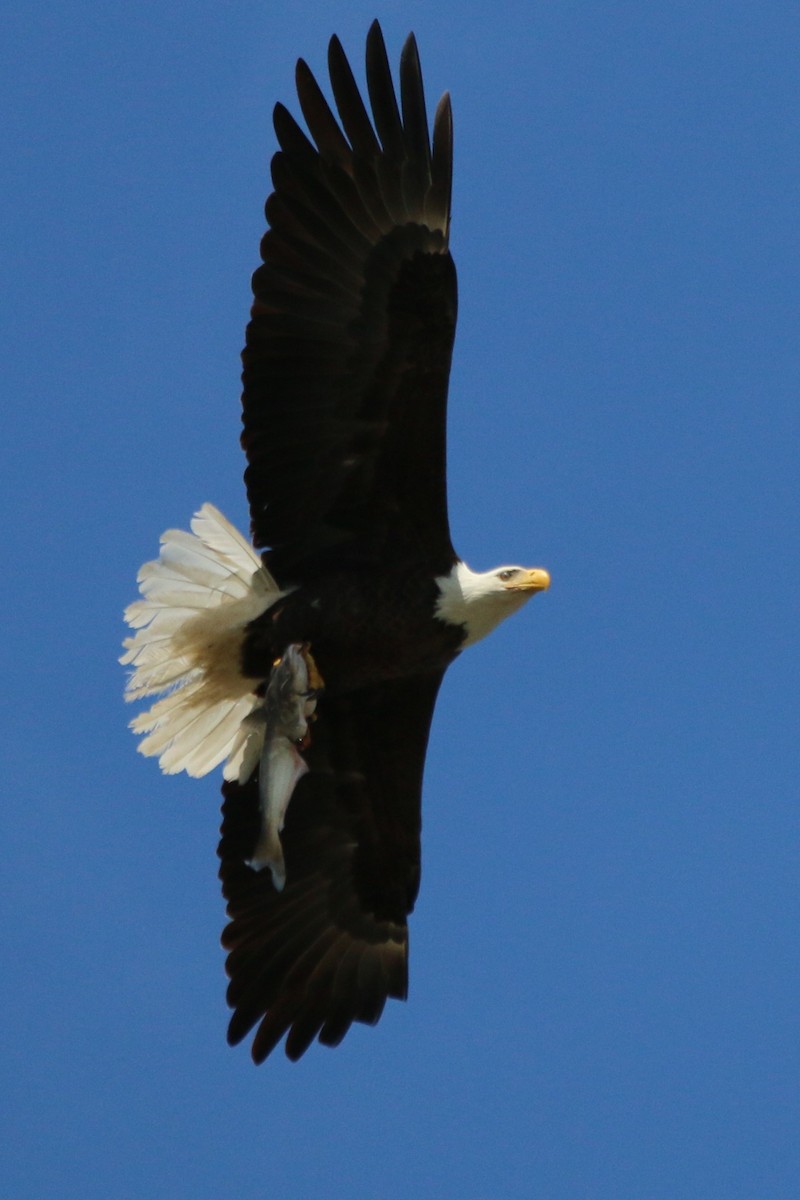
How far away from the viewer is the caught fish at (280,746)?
857 cm

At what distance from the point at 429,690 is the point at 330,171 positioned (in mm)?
2213

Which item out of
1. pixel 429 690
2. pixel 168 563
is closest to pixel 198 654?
pixel 168 563

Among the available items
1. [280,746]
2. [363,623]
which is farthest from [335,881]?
[363,623]

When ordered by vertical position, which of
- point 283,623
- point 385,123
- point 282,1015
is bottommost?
point 282,1015

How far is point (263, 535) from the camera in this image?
9.05 metres

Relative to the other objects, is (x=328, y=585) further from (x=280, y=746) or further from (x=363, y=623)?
(x=280, y=746)

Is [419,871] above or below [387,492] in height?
below

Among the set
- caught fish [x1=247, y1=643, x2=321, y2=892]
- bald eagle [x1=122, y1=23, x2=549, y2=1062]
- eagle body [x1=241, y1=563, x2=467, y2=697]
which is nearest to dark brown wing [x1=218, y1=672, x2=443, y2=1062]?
bald eagle [x1=122, y1=23, x2=549, y2=1062]

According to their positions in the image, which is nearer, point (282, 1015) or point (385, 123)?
point (385, 123)

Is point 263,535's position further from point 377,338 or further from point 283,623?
point 377,338

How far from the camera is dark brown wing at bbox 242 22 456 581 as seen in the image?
8789 millimetres

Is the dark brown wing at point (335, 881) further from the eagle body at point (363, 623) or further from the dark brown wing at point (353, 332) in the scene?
the dark brown wing at point (353, 332)

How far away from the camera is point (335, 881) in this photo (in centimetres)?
966

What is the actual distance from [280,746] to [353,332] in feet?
5.43
